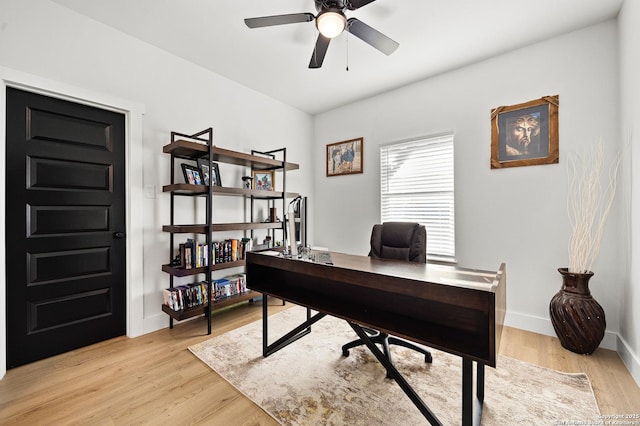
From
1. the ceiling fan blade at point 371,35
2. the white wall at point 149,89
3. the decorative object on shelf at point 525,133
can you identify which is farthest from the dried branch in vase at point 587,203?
the white wall at point 149,89

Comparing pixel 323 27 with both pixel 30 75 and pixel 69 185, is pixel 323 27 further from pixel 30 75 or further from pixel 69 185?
pixel 69 185

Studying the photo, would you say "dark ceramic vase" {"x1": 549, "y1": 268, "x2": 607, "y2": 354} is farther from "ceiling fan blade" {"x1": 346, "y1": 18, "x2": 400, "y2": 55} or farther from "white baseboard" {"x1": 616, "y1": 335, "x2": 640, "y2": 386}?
"ceiling fan blade" {"x1": 346, "y1": 18, "x2": 400, "y2": 55}

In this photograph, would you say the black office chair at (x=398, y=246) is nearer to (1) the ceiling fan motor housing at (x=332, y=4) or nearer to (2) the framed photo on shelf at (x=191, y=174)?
(1) the ceiling fan motor housing at (x=332, y=4)

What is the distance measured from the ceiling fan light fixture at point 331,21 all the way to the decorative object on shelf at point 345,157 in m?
2.22

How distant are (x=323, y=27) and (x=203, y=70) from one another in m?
1.95

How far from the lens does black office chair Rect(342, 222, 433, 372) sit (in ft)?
7.10

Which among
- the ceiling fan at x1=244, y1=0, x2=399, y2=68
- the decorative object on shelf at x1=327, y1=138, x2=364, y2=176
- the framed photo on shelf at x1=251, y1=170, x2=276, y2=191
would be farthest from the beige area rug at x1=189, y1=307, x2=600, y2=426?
the decorative object on shelf at x1=327, y1=138, x2=364, y2=176

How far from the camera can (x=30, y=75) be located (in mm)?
2066

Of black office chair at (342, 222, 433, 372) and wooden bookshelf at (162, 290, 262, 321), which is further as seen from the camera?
wooden bookshelf at (162, 290, 262, 321)

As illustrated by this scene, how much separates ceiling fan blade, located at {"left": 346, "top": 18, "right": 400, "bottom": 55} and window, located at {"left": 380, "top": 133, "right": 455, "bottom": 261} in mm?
1518

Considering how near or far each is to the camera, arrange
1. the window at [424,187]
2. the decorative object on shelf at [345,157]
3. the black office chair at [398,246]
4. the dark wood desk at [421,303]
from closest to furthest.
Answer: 1. the dark wood desk at [421,303]
2. the black office chair at [398,246]
3. the window at [424,187]
4. the decorative object on shelf at [345,157]

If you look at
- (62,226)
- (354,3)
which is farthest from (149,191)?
(354,3)

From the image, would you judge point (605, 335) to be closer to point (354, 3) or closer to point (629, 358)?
point (629, 358)

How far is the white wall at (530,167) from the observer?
7.84ft
